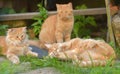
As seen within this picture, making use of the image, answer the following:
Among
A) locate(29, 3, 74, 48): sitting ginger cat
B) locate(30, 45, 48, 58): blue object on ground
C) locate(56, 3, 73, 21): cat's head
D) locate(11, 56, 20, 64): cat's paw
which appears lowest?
locate(30, 45, 48, 58): blue object on ground

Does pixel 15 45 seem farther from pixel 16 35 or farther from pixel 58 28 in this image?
pixel 58 28

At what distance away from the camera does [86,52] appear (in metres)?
5.73

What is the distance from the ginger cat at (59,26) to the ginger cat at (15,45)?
2.32 ft

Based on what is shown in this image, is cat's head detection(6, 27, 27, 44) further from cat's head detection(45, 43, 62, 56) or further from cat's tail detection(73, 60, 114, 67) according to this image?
cat's tail detection(73, 60, 114, 67)

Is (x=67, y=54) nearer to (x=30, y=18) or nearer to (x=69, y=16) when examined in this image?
(x=69, y=16)

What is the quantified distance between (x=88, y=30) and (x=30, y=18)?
1350 millimetres

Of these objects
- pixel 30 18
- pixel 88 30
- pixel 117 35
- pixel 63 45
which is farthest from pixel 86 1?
pixel 63 45

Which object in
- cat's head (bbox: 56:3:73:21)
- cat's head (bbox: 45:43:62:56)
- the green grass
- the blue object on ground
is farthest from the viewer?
cat's head (bbox: 56:3:73:21)

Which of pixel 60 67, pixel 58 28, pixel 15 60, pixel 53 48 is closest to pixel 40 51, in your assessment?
pixel 53 48

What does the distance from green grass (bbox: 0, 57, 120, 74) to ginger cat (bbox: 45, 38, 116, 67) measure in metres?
0.16

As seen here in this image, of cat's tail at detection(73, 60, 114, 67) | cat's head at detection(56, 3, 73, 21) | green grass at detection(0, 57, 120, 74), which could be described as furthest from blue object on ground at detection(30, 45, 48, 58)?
cat's tail at detection(73, 60, 114, 67)

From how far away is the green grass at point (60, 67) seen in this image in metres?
5.13

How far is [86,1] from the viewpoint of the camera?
9.13 m

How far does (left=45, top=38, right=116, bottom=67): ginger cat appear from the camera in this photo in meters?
5.53
